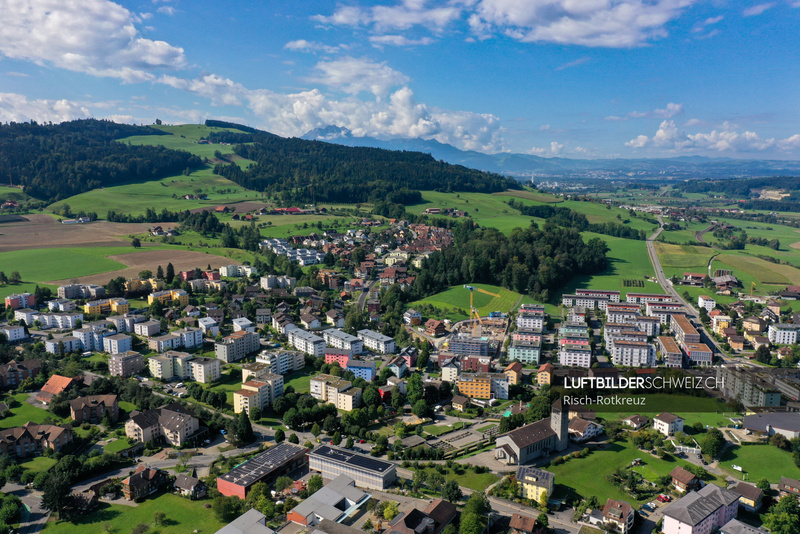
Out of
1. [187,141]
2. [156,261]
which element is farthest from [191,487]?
[187,141]

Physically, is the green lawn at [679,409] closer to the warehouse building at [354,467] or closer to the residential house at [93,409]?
the warehouse building at [354,467]

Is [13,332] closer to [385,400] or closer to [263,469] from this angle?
[263,469]

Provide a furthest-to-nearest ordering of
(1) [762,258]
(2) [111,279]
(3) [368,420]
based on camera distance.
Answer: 1. (1) [762,258]
2. (2) [111,279]
3. (3) [368,420]

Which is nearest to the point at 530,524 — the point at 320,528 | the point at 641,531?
the point at 641,531

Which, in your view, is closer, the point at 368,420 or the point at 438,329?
the point at 368,420

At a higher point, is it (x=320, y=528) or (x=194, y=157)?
(x=194, y=157)

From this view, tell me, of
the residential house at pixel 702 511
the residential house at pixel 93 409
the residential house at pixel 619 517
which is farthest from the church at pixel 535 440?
the residential house at pixel 93 409

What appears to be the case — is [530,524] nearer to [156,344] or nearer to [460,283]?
[156,344]
